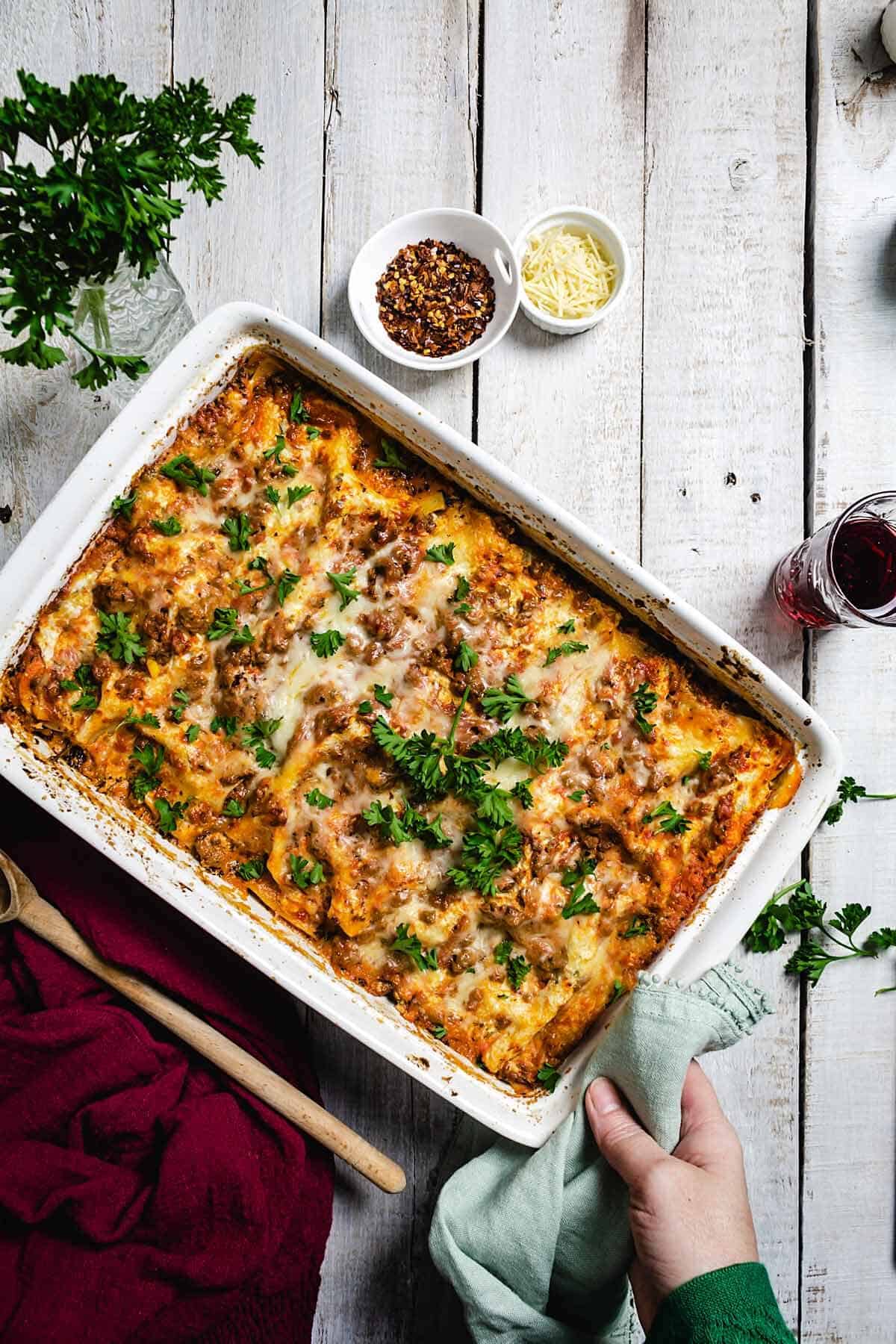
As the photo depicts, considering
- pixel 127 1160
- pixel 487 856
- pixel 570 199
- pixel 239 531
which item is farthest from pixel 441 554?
pixel 127 1160

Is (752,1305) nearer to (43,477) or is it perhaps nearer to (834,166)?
(43,477)

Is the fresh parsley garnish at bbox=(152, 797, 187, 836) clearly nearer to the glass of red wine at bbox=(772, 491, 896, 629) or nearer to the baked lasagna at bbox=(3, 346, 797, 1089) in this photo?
the baked lasagna at bbox=(3, 346, 797, 1089)

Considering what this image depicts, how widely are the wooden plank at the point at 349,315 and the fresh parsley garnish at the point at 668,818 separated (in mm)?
1009

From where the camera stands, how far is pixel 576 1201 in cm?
236

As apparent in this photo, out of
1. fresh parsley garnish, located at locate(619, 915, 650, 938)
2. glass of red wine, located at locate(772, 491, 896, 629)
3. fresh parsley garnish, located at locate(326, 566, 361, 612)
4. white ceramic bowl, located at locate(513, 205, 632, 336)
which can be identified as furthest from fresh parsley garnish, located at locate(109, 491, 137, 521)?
glass of red wine, located at locate(772, 491, 896, 629)

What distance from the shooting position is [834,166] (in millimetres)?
2859

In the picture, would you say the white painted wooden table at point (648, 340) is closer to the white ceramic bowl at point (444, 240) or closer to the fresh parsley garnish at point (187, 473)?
the white ceramic bowl at point (444, 240)

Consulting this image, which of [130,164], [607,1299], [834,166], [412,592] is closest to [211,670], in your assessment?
[412,592]

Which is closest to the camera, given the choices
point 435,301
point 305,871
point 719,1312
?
point 719,1312

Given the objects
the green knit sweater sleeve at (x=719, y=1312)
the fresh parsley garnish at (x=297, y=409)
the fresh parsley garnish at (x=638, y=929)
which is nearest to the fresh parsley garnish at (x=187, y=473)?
the fresh parsley garnish at (x=297, y=409)

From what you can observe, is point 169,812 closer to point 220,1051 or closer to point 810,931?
point 220,1051

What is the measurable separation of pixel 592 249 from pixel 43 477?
155 centimetres

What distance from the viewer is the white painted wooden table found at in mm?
2766

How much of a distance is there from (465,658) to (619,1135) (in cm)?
109
